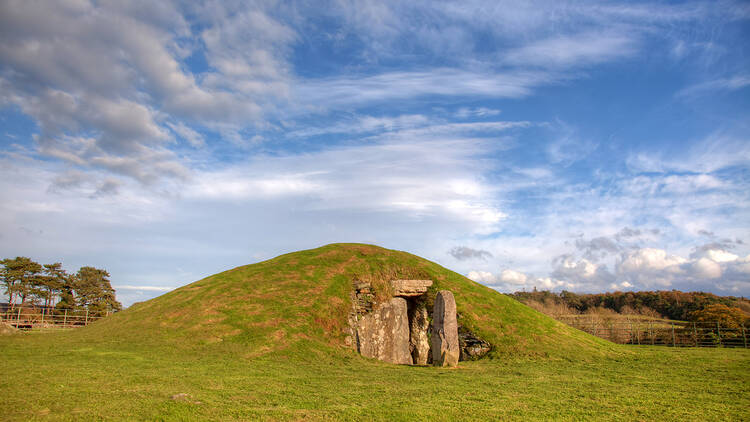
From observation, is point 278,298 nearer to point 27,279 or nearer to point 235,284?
point 235,284

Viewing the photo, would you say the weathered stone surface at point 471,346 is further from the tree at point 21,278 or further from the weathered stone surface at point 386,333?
the tree at point 21,278

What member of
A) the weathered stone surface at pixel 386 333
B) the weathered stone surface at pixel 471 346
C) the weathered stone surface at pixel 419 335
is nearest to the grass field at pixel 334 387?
the weathered stone surface at pixel 471 346

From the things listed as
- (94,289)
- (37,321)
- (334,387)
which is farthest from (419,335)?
(94,289)

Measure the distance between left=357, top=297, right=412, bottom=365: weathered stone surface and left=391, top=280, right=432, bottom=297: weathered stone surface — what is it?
427mm

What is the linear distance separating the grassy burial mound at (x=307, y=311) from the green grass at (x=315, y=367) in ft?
0.28

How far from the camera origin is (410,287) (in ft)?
72.0

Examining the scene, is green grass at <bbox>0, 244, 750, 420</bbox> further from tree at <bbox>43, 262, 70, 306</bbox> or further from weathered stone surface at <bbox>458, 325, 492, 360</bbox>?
tree at <bbox>43, 262, 70, 306</bbox>

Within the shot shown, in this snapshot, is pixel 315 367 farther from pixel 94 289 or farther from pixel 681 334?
pixel 94 289

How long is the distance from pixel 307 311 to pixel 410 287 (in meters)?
5.47

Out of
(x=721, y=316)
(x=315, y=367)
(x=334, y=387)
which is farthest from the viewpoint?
(x=721, y=316)

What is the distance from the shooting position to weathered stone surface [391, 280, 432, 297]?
2175 cm

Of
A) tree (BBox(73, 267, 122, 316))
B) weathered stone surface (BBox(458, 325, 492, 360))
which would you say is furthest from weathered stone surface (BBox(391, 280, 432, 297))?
tree (BBox(73, 267, 122, 316))

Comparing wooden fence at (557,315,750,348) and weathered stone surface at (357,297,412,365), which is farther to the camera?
wooden fence at (557,315,750,348)

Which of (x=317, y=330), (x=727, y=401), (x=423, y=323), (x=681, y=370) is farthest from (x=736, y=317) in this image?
(x=317, y=330)
